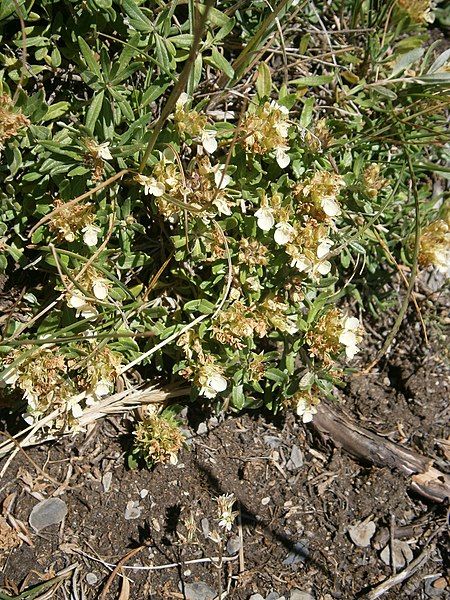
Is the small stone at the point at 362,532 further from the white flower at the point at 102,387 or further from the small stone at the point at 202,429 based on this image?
the white flower at the point at 102,387

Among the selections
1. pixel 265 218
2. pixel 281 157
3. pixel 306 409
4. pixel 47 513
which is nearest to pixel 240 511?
pixel 306 409

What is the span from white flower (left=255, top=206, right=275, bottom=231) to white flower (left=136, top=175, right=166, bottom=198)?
34 cm

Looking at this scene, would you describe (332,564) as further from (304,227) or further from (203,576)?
(304,227)

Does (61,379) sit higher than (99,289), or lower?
lower

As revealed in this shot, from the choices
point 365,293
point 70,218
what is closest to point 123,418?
point 70,218

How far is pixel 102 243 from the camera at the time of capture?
2.60 m

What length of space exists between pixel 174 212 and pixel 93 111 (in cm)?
43

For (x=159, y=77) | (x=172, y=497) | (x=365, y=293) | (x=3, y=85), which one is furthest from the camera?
(x=365, y=293)

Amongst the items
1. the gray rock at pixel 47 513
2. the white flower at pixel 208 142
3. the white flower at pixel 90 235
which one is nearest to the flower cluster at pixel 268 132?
the white flower at pixel 208 142

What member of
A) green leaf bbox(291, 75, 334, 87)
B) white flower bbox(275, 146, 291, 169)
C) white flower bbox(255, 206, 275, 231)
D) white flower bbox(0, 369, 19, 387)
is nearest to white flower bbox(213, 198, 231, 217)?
white flower bbox(255, 206, 275, 231)

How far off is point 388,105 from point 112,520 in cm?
197

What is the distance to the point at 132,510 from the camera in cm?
276

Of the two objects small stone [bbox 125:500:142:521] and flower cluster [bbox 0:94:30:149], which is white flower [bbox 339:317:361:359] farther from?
flower cluster [bbox 0:94:30:149]

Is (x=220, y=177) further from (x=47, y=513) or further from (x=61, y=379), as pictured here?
(x=47, y=513)
